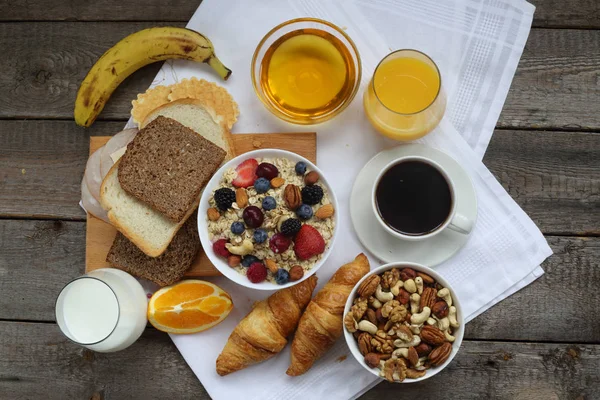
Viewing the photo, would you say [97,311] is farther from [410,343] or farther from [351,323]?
[410,343]

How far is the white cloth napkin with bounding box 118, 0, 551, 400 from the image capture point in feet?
5.62

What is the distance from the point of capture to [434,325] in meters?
1.48

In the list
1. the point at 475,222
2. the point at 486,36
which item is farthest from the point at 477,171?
the point at 486,36

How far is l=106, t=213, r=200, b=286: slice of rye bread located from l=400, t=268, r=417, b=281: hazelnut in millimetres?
626

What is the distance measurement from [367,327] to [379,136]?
0.60 meters

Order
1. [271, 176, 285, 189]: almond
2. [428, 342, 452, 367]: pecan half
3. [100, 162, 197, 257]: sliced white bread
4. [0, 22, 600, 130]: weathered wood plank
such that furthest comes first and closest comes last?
1. [0, 22, 600, 130]: weathered wood plank
2. [100, 162, 197, 257]: sliced white bread
3. [271, 176, 285, 189]: almond
4. [428, 342, 452, 367]: pecan half

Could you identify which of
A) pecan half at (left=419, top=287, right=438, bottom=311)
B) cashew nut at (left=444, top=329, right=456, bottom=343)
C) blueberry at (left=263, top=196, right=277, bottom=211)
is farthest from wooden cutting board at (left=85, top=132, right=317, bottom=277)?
cashew nut at (left=444, top=329, right=456, bottom=343)

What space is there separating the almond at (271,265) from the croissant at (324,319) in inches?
7.1

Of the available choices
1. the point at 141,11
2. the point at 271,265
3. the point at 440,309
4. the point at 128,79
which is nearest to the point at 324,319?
the point at 271,265

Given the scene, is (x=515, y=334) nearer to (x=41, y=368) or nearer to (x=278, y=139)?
(x=278, y=139)

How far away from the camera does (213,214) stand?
61.3 inches

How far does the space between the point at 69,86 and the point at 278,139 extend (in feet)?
2.38

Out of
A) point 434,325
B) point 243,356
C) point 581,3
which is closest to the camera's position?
point 434,325

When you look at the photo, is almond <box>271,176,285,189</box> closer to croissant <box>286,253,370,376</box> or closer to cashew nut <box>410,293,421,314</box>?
croissant <box>286,253,370,376</box>
